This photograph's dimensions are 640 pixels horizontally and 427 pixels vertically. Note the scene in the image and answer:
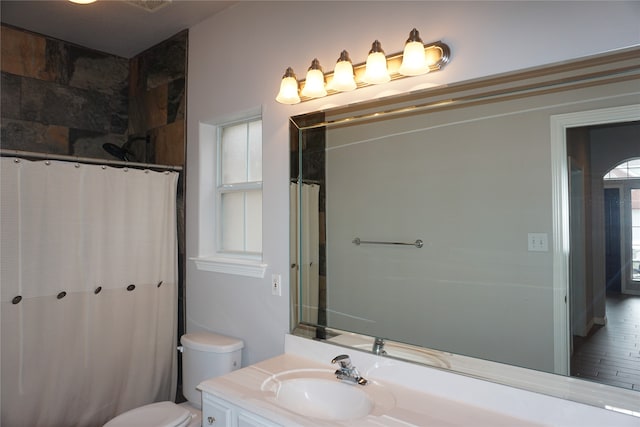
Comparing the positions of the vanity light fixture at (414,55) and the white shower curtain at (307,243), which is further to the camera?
the white shower curtain at (307,243)

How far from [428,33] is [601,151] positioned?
29.0 inches

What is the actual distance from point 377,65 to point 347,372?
1.20m

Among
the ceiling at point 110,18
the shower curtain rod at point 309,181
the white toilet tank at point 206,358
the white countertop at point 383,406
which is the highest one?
the ceiling at point 110,18

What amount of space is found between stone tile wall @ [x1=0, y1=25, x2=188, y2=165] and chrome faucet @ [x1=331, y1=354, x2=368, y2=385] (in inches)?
66.8

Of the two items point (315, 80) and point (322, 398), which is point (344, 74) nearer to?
point (315, 80)

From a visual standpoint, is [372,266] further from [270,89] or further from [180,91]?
[180,91]

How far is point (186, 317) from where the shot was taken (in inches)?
103

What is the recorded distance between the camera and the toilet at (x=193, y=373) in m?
A: 1.93

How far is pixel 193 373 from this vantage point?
2.23 m

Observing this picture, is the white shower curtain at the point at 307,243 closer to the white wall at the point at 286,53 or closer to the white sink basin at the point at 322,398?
the white wall at the point at 286,53

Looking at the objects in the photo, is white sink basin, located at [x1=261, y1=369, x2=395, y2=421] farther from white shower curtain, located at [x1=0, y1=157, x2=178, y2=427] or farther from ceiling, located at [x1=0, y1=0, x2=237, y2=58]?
ceiling, located at [x1=0, y1=0, x2=237, y2=58]

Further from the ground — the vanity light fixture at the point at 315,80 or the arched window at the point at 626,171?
the vanity light fixture at the point at 315,80

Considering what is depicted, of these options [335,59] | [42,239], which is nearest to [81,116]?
[42,239]

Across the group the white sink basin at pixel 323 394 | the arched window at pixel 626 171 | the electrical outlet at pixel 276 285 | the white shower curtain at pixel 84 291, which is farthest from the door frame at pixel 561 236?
the white shower curtain at pixel 84 291
